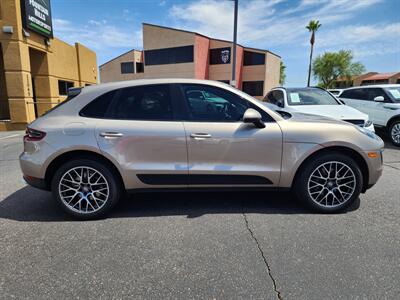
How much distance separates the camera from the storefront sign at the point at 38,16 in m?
10.9

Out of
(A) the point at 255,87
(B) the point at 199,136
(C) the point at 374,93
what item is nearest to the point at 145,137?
(B) the point at 199,136

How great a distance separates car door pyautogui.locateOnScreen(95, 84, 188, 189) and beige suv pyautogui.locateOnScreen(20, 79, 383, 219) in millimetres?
12

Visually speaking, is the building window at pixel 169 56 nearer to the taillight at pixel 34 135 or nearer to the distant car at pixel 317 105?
the distant car at pixel 317 105

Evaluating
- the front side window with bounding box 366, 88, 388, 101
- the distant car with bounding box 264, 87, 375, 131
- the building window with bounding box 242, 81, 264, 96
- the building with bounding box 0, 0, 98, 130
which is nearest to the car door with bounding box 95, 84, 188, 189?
the distant car with bounding box 264, 87, 375, 131

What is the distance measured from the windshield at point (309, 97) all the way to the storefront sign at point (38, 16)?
420 inches

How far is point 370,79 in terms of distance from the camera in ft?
181

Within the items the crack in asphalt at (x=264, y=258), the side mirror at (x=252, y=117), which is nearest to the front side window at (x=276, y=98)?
the side mirror at (x=252, y=117)

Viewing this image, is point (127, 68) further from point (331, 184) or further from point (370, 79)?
point (370, 79)

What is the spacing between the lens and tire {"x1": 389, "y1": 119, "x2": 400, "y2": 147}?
7.82 m

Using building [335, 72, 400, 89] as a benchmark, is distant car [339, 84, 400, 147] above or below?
below

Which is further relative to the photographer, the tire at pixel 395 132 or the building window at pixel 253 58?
the building window at pixel 253 58

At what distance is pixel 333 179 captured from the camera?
11.2 ft

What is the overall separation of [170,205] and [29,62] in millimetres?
11232

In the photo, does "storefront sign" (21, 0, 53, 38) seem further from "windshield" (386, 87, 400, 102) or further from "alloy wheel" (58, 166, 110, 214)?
"windshield" (386, 87, 400, 102)
